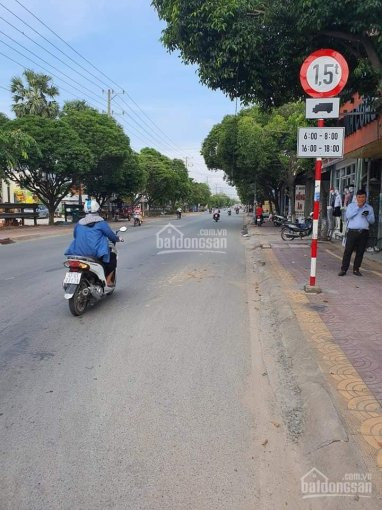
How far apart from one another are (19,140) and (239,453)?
65.5 feet

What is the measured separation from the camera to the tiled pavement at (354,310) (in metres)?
4.39

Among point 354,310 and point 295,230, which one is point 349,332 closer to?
point 354,310

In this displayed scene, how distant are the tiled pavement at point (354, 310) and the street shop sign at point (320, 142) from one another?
7.52ft

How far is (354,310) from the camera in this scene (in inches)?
252

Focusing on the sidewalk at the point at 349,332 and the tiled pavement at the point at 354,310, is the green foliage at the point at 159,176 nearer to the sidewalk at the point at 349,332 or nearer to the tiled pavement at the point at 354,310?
the tiled pavement at the point at 354,310

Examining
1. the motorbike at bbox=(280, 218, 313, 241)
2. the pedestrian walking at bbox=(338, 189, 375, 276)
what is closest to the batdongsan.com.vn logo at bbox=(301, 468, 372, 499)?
the pedestrian walking at bbox=(338, 189, 375, 276)

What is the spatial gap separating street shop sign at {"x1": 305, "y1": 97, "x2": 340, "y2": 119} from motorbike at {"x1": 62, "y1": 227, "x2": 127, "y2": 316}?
408 cm

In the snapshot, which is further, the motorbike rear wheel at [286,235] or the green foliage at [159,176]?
the green foliage at [159,176]

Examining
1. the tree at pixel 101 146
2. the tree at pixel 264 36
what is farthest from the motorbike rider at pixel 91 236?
the tree at pixel 101 146

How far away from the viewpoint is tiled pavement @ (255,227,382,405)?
439 cm

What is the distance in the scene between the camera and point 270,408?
384 centimetres

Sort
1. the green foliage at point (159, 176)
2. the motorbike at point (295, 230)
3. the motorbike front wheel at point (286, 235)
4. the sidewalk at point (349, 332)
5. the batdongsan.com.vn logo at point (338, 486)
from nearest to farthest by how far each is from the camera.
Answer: the batdongsan.com.vn logo at point (338, 486) → the sidewalk at point (349, 332) → the motorbike at point (295, 230) → the motorbike front wheel at point (286, 235) → the green foliage at point (159, 176)

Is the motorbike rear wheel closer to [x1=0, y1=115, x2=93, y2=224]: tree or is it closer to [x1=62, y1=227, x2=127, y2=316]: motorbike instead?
[x1=0, y1=115, x2=93, y2=224]: tree

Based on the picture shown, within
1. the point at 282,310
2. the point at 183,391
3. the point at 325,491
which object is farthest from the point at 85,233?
the point at 325,491
